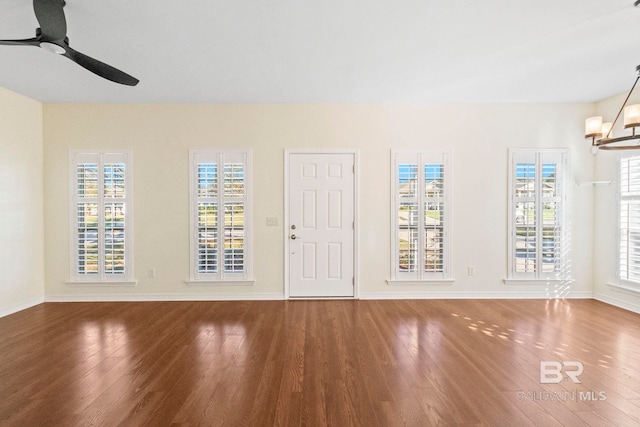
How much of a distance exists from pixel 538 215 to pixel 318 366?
13.0 ft

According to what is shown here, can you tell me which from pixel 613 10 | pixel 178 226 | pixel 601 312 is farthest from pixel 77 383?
pixel 601 312

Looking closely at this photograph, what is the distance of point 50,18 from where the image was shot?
2188mm

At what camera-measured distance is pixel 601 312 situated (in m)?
4.02

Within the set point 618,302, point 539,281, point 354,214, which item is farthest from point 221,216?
point 618,302

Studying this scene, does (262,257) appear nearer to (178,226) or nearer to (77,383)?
(178,226)

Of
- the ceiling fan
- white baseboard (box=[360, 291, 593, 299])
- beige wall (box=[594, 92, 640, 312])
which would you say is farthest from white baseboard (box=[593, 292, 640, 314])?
the ceiling fan

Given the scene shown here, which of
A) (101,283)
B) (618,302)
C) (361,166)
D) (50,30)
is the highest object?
(50,30)

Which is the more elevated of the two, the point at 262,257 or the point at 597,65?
the point at 597,65

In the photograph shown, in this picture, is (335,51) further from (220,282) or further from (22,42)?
(220,282)

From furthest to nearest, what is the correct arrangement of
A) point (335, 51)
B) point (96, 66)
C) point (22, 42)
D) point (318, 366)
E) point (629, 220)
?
1. point (629, 220)
2. point (335, 51)
3. point (318, 366)
4. point (96, 66)
5. point (22, 42)

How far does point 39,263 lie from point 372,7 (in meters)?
5.41

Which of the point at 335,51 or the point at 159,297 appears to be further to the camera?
the point at 159,297

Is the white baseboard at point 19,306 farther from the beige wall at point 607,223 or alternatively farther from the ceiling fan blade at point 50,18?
the beige wall at point 607,223

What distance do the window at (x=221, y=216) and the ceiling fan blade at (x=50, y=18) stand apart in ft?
7.92
